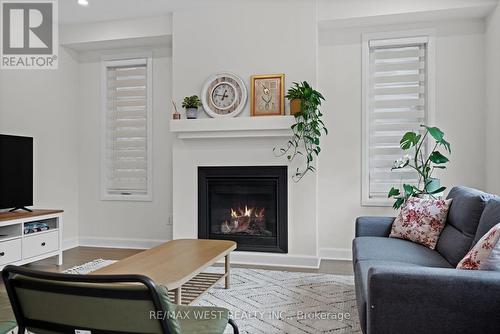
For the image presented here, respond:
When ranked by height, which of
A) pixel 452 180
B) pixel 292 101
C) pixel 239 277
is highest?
pixel 292 101

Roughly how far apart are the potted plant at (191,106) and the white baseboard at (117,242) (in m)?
1.76

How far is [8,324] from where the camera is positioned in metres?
1.71

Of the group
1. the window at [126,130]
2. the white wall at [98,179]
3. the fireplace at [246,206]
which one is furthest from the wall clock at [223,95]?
the window at [126,130]

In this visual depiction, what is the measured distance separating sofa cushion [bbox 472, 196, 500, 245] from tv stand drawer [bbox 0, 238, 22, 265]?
12.4 ft

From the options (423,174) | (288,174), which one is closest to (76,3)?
(288,174)

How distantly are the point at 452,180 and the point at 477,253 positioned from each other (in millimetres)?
2698

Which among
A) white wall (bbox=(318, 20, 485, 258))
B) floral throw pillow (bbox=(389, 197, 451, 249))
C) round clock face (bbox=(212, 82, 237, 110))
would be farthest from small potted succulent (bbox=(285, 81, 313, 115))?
floral throw pillow (bbox=(389, 197, 451, 249))

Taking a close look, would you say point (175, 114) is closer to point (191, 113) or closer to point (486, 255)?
point (191, 113)

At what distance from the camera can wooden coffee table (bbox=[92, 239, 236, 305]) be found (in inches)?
91.4

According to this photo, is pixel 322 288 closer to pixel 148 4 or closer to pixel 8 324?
pixel 8 324

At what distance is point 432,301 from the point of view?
1.53 metres

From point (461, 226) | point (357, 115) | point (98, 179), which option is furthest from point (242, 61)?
point (461, 226)

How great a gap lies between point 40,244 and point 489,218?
3.95 meters

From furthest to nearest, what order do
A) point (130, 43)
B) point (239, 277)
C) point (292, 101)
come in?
point (130, 43), point (292, 101), point (239, 277)
